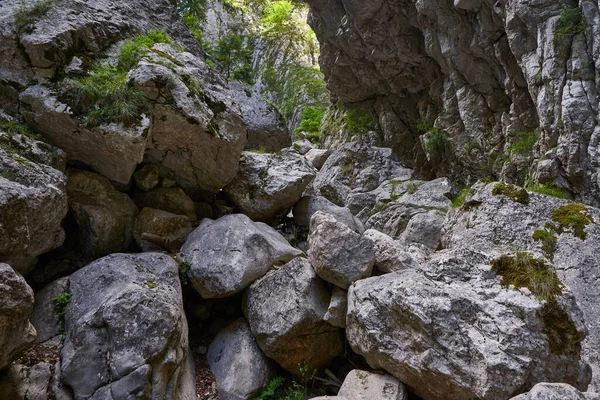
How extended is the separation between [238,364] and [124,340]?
2135 mm

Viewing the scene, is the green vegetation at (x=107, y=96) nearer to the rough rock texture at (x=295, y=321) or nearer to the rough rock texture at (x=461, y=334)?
the rough rock texture at (x=295, y=321)

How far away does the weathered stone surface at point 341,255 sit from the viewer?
6297 mm

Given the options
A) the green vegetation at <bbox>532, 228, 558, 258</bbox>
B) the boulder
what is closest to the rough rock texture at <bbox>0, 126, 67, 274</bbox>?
the boulder

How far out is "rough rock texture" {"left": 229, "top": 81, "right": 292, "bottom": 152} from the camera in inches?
536

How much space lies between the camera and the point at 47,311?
609cm

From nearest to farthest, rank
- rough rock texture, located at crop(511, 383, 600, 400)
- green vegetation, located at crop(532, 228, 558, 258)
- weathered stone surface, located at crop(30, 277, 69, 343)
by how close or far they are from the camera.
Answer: rough rock texture, located at crop(511, 383, 600, 400) < weathered stone surface, located at crop(30, 277, 69, 343) < green vegetation, located at crop(532, 228, 558, 258)

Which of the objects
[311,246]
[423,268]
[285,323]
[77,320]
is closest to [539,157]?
[423,268]

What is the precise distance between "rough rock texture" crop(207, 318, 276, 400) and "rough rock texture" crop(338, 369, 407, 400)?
1710mm

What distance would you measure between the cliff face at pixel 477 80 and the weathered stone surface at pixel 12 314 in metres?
11.2

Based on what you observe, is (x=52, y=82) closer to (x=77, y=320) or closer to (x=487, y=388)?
(x=77, y=320)

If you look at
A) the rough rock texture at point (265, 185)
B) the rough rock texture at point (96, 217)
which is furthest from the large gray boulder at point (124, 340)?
the rough rock texture at point (265, 185)

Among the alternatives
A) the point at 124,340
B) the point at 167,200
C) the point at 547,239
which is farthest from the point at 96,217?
the point at 547,239

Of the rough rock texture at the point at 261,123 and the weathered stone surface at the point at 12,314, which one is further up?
the rough rock texture at the point at 261,123

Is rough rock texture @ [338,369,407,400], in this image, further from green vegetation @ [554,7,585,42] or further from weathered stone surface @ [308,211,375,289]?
green vegetation @ [554,7,585,42]
